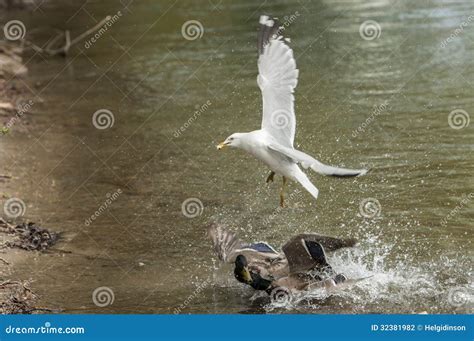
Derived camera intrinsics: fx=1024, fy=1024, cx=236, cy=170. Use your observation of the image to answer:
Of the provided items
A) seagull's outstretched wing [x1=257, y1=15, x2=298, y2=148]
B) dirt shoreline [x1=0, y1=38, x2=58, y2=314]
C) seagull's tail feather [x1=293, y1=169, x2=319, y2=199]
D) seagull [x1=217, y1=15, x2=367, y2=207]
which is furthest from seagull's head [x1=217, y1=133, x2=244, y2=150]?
dirt shoreline [x1=0, y1=38, x2=58, y2=314]

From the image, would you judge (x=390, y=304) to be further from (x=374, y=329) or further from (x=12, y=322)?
(x=12, y=322)

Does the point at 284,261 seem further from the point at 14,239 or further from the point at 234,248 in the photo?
the point at 14,239

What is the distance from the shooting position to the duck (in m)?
7.79

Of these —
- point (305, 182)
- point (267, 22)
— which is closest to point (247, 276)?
point (305, 182)

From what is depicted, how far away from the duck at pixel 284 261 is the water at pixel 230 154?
0.16 metres

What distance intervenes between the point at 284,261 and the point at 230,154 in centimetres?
279

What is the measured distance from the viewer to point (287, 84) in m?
8.28

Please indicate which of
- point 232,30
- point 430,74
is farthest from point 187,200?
point 232,30

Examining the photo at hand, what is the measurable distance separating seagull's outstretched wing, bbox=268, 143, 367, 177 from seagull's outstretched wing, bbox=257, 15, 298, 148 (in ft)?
0.73

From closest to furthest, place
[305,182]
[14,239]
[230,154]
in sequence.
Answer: [305,182], [14,239], [230,154]

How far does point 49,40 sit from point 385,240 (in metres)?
7.63

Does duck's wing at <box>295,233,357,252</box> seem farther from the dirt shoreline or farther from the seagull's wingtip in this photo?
the dirt shoreline

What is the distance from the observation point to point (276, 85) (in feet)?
27.1

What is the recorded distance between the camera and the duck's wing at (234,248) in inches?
320
